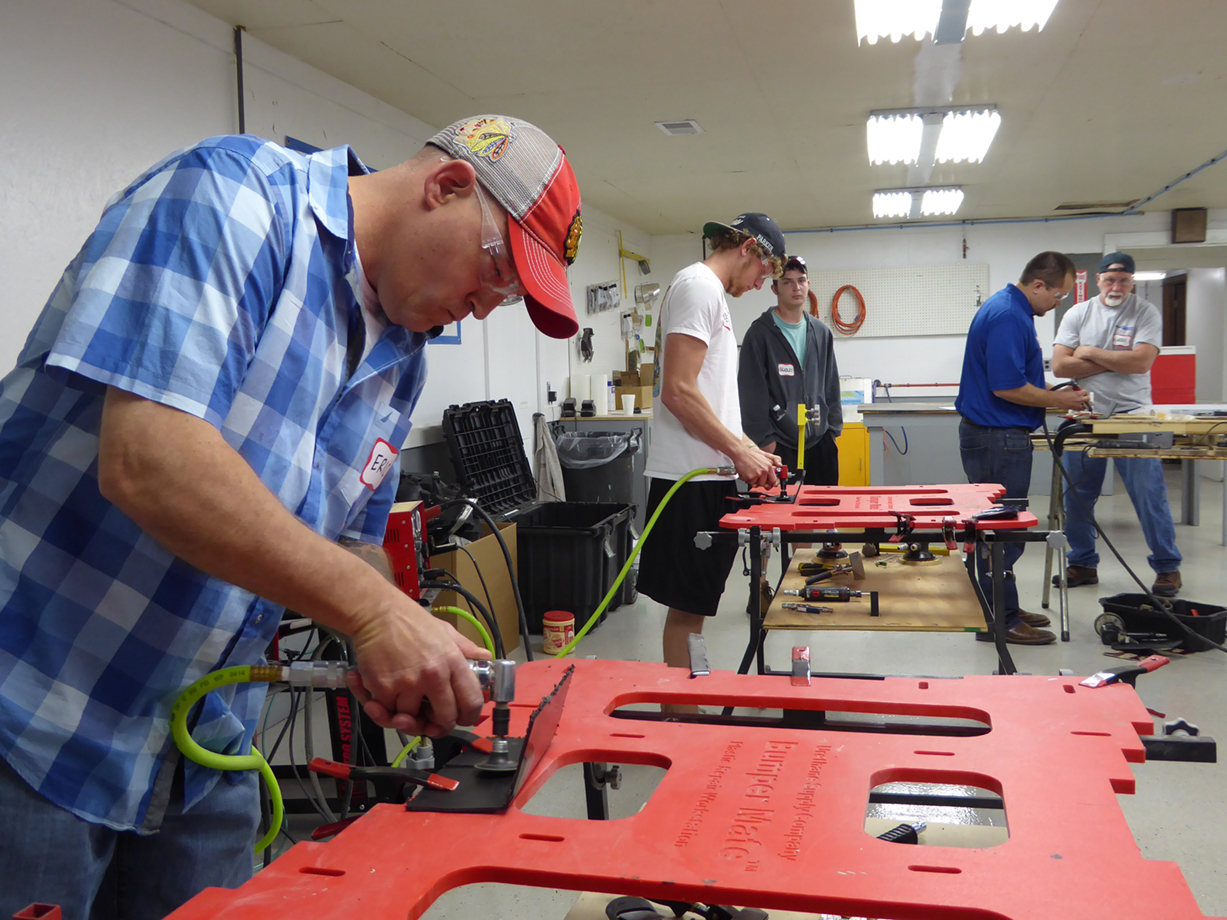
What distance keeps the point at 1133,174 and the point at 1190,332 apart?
5093mm

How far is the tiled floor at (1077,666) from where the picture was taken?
1972 mm

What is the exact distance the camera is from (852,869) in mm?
681

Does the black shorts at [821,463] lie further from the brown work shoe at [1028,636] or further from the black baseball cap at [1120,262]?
the black baseball cap at [1120,262]

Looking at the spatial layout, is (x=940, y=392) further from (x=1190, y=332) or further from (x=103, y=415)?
(x=103, y=415)

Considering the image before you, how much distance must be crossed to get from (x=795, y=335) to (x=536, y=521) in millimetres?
1615

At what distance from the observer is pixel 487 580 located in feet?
11.6

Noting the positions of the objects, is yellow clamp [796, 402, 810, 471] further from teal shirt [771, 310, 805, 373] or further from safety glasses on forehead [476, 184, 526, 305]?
safety glasses on forehead [476, 184, 526, 305]

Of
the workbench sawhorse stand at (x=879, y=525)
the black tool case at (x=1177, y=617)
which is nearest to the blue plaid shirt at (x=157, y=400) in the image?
the workbench sawhorse stand at (x=879, y=525)

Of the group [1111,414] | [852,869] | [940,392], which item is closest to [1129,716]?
[852,869]

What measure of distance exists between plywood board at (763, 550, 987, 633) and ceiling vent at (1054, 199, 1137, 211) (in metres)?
5.67

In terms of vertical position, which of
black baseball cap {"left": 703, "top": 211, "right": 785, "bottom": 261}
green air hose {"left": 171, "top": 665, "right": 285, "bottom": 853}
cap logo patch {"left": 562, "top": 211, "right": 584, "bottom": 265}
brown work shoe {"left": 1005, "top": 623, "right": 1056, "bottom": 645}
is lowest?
brown work shoe {"left": 1005, "top": 623, "right": 1056, "bottom": 645}

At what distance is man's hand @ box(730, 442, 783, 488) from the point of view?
250cm

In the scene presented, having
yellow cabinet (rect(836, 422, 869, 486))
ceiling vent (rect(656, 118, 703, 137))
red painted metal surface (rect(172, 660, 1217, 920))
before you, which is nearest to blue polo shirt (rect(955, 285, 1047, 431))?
ceiling vent (rect(656, 118, 703, 137))

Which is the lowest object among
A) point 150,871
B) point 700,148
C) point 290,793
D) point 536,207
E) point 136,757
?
point 290,793
